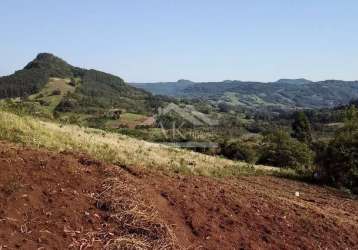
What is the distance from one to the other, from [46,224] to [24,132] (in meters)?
6.32

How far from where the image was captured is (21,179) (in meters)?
7.79

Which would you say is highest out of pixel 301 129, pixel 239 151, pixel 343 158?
pixel 343 158

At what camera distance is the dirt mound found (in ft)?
22.6

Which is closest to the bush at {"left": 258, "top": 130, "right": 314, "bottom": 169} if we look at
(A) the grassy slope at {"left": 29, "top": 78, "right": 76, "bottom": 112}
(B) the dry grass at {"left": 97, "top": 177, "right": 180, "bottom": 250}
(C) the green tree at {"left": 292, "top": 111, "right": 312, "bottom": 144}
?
(B) the dry grass at {"left": 97, "top": 177, "right": 180, "bottom": 250}

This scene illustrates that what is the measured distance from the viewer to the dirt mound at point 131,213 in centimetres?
688

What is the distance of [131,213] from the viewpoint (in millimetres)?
7520

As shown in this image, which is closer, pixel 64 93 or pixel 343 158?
pixel 343 158

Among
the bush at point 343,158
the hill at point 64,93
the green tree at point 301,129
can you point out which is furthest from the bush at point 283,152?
the hill at point 64,93

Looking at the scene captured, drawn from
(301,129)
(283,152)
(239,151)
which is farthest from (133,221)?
(301,129)

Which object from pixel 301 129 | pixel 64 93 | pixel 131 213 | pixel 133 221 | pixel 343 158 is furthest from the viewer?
pixel 64 93

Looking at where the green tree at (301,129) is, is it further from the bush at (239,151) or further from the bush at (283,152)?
the bush at (283,152)

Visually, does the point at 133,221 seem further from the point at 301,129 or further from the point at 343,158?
the point at 301,129

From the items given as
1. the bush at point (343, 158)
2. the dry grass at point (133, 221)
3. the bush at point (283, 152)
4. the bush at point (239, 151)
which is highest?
the dry grass at point (133, 221)

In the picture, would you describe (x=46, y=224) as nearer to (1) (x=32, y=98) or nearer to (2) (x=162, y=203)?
(2) (x=162, y=203)
